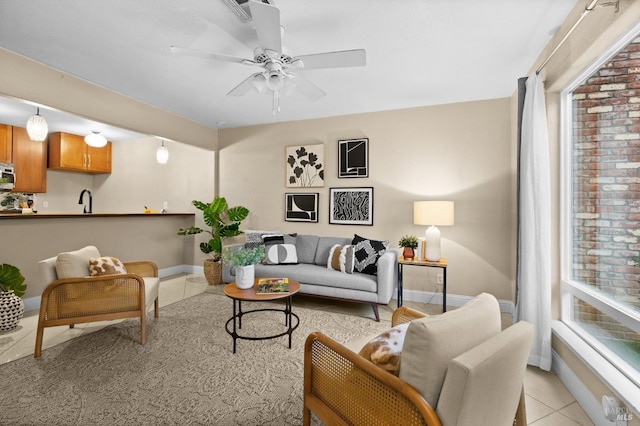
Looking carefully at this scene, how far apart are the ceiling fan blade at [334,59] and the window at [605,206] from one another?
4.98 feet

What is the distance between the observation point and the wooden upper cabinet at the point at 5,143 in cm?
483

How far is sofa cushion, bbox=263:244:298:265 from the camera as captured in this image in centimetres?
395

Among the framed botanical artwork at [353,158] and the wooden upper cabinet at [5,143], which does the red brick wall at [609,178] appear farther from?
the wooden upper cabinet at [5,143]

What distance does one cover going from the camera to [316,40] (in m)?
2.46

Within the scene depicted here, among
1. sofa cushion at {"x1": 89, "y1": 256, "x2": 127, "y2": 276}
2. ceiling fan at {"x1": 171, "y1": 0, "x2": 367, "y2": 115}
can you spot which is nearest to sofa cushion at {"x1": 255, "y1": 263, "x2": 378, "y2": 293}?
sofa cushion at {"x1": 89, "y1": 256, "x2": 127, "y2": 276}

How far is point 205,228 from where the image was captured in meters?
5.28

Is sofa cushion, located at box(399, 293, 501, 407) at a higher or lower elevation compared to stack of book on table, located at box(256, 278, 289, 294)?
higher

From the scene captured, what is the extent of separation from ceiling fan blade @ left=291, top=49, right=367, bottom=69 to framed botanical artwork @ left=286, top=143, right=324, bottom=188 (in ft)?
7.32

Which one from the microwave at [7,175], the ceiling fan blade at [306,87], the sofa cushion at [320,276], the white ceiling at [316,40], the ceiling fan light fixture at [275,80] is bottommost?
the sofa cushion at [320,276]

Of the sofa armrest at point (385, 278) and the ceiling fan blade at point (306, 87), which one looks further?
the sofa armrest at point (385, 278)

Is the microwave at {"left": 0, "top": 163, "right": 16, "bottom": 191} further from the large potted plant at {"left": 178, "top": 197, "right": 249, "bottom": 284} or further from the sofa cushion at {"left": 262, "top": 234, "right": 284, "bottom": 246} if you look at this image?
the sofa cushion at {"left": 262, "top": 234, "right": 284, "bottom": 246}

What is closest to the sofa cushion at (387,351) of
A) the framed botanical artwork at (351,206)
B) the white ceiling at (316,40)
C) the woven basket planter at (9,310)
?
the white ceiling at (316,40)

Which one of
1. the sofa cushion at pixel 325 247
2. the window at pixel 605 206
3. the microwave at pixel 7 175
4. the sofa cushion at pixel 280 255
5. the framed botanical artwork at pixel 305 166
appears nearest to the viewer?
the window at pixel 605 206

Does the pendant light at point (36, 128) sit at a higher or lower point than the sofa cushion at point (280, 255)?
higher
